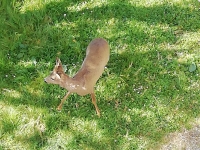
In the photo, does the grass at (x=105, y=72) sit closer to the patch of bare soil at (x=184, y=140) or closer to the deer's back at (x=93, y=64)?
the patch of bare soil at (x=184, y=140)

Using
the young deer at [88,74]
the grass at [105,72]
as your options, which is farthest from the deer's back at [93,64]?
the grass at [105,72]

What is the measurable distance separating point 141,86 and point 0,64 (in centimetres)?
195

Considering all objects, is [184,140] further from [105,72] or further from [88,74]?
[88,74]

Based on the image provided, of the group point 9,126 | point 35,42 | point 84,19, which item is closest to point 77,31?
point 84,19

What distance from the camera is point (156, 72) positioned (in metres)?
4.51

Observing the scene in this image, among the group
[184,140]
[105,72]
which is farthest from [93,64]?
[184,140]

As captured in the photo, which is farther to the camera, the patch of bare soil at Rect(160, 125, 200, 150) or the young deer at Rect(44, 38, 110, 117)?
the patch of bare soil at Rect(160, 125, 200, 150)

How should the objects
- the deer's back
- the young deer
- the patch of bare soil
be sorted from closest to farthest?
the young deer
the deer's back
the patch of bare soil

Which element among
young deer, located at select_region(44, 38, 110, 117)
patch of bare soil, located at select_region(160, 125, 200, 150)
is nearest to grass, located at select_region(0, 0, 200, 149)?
patch of bare soil, located at select_region(160, 125, 200, 150)

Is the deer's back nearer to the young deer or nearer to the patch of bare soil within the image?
the young deer

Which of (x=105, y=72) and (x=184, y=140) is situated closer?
(x=184, y=140)

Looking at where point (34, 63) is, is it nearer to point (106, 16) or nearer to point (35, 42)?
point (35, 42)

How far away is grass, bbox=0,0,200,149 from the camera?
13.8 ft

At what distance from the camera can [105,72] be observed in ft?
14.6
